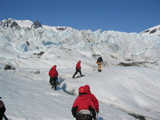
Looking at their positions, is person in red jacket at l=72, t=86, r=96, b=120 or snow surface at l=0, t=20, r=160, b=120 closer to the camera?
person in red jacket at l=72, t=86, r=96, b=120

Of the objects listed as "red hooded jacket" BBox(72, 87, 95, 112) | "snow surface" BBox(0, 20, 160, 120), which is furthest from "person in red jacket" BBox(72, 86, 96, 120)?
"snow surface" BBox(0, 20, 160, 120)

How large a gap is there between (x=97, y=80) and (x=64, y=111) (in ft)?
19.9

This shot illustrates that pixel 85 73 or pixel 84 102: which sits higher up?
pixel 84 102

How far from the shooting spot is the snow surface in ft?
26.8

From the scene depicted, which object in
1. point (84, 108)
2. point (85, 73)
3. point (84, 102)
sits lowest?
point (85, 73)

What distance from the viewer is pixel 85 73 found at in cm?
1756

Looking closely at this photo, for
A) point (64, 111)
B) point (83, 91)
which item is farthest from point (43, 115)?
point (83, 91)

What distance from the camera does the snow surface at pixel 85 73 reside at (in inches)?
322

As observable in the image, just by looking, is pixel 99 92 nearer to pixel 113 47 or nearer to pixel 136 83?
pixel 136 83

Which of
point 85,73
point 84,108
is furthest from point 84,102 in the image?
point 85,73

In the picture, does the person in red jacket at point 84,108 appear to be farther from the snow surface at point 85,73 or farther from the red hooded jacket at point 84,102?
the snow surface at point 85,73

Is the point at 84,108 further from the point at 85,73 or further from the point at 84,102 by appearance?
the point at 85,73

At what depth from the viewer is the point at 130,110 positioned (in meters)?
10.1

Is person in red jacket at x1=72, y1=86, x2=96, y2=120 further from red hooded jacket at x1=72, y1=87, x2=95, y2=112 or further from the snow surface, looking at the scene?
the snow surface
